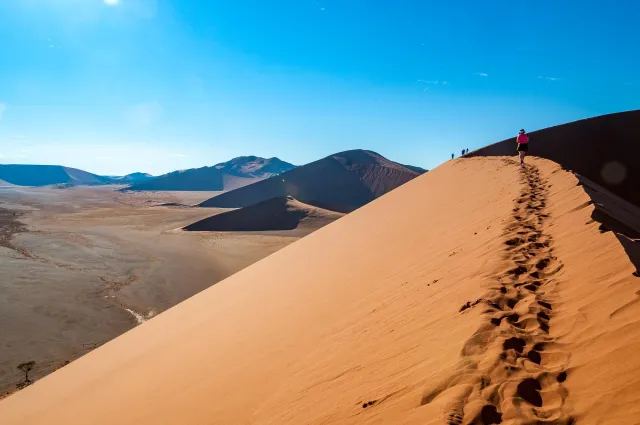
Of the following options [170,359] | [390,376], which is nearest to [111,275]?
[170,359]

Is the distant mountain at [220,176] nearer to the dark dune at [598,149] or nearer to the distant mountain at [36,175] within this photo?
the distant mountain at [36,175]

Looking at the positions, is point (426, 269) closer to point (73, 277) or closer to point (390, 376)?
point (390, 376)

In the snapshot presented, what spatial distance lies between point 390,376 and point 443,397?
503 millimetres

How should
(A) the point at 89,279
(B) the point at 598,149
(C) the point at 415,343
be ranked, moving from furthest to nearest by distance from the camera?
(A) the point at 89,279 < (B) the point at 598,149 < (C) the point at 415,343

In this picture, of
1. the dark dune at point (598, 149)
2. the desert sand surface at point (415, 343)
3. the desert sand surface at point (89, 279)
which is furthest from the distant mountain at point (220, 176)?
the desert sand surface at point (415, 343)

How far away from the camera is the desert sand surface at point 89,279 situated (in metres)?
9.99

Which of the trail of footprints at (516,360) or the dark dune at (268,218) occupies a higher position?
the trail of footprints at (516,360)

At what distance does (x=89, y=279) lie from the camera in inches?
635

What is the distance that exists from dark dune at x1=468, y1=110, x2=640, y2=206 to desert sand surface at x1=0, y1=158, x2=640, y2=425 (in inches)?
372

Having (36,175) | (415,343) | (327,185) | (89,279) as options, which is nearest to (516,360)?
(415,343)

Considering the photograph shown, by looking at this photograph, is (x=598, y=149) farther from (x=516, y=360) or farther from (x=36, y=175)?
(x=36, y=175)

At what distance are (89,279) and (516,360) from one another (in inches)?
709

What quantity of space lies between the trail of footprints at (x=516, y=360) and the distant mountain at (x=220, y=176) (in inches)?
4654

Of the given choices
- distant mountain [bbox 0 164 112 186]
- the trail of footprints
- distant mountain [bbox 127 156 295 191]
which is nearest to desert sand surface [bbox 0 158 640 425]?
the trail of footprints
